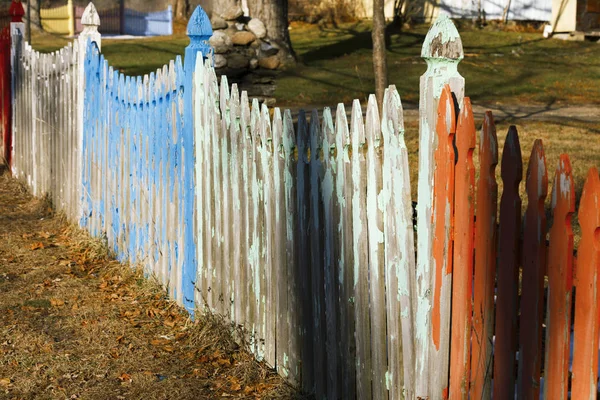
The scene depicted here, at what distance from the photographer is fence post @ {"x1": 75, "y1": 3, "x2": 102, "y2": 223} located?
7.59m

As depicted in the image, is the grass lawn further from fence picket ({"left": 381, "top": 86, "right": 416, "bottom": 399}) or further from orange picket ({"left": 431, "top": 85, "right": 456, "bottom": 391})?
orange picket ({"left": 431, "top": 85, "right": 456, "bottom": 391})

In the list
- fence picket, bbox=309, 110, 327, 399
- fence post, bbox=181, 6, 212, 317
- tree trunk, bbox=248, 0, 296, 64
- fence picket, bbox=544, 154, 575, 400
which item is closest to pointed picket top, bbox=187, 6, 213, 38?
fence post, bbox=181, 6, 212, 317

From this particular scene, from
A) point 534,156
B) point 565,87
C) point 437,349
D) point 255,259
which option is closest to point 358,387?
point 437,349

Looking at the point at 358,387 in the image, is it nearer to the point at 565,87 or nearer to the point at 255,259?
the point at 255,259

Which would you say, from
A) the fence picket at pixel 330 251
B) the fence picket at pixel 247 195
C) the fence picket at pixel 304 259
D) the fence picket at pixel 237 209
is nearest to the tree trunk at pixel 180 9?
the fence picket at pixel 237 209

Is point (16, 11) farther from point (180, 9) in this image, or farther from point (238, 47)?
→ point (180, 9)

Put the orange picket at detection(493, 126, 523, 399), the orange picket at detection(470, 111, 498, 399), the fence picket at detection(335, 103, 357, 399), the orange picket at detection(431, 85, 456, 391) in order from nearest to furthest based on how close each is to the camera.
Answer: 1. the orange picket at detection(493, 126, 523, 399)
2. the orange picket at detection(470, 111, 498, 399)
3. the orange picket at detection(431, 85, 456, 391)
4. the fence picket at detection(335, 103, 357, 399)

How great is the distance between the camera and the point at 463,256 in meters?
3.21

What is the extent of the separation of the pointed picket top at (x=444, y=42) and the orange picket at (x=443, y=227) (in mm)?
127

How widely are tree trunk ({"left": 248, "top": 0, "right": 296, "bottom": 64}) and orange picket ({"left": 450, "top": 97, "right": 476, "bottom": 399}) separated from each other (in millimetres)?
17499

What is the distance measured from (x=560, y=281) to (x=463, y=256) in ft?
1.67

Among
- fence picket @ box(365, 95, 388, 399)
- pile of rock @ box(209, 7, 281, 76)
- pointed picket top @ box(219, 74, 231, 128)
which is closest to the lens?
fence picket @ box(365, 95, 388, 399)

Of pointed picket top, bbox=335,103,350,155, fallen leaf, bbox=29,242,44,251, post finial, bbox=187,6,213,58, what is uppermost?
post finial, bbox=187,6,213,58

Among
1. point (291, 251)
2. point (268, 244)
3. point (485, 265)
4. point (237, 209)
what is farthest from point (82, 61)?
point (485, 265)
